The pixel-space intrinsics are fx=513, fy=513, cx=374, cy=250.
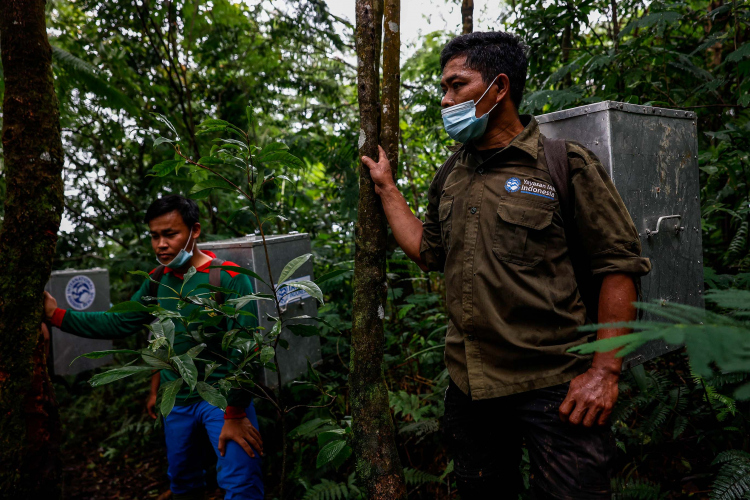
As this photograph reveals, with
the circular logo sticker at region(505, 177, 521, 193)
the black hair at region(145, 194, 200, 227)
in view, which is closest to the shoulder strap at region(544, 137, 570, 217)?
the circular logo sticker at region(505, 177, 521, 193)

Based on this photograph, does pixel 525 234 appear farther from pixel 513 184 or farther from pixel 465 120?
pixel 465 120

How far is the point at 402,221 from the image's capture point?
2326 mm

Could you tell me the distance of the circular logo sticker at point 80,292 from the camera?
457 cm

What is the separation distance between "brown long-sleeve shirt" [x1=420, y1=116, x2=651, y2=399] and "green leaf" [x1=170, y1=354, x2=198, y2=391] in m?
1.03

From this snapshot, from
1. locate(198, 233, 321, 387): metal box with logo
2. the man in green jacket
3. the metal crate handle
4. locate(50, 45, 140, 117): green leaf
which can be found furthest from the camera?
locate(50, 45, 140, 117): green leaf

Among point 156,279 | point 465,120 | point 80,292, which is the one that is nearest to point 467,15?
point 465,120

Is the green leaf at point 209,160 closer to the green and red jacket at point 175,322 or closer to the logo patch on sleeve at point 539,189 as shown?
the green and red jacket at point 175,322

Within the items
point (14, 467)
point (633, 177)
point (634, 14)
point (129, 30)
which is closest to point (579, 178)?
point (633, 177)

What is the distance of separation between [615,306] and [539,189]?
508mm

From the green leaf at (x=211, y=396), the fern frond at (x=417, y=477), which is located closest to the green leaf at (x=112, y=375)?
the green leaf at (x=211, y=396)

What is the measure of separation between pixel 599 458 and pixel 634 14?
4.32 m

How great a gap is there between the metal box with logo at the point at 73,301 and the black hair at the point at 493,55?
13.1 feet

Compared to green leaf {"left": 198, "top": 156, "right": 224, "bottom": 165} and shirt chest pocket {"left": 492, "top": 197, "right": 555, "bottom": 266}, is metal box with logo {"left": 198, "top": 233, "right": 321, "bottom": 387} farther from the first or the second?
shirt chest pocket {"left": 492, "top": 197, "right": 555, "bottom": 266}

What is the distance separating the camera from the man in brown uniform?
1820 mm
